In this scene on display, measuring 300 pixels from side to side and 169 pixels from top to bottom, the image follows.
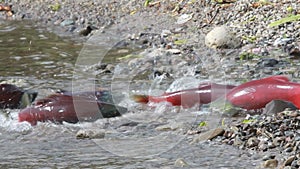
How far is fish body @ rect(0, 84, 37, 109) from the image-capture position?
25.9ft

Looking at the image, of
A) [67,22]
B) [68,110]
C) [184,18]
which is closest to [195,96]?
[68,110]

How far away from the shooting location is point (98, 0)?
14023mm

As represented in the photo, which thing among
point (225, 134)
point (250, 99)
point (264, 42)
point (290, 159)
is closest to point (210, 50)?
point (264, 42)

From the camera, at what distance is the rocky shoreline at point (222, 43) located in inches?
243

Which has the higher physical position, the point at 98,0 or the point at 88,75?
the point at 98,0

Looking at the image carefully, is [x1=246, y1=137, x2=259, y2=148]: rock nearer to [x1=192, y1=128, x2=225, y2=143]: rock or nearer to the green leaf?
[x1=192, y1=128, x2=225, y2=143]: rock

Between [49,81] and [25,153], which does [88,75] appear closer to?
[49,81]

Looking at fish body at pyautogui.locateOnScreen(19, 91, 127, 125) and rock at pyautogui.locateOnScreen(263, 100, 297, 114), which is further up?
fish body at pyautogui.locateOnScreen(19, 91, 127, 125)

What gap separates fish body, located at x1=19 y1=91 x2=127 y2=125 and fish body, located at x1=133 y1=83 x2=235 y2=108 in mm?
398

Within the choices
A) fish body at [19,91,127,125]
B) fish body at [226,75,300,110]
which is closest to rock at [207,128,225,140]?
fish body at [226,75,300,110]

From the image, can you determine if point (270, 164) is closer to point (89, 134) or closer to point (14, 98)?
point (89, 134)

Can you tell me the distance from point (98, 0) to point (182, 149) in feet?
26.8

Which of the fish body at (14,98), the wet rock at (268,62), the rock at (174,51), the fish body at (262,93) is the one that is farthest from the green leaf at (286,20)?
the fish body at (14,98)

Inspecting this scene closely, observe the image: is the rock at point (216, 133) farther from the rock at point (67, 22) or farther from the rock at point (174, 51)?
the rock at point (67, 22)
